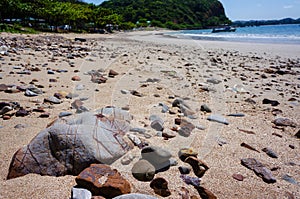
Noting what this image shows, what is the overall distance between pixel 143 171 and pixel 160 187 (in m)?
0.22

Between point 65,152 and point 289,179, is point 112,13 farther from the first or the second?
point 289,179

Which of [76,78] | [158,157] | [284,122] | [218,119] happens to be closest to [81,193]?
[158,157]

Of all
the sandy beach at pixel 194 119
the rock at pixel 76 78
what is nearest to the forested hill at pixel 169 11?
the sandy beach at pixel 194 119

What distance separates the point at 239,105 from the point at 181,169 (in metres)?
2.56

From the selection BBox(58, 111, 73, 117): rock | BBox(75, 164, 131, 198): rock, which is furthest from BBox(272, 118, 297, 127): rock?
BBox(58, 111, 73, 117): rock

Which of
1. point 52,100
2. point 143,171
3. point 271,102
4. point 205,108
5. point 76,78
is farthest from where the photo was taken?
point 76,78

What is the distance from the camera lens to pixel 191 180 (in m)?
2.00

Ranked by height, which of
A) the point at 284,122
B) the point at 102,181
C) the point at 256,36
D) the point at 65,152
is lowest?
the point at 284,122

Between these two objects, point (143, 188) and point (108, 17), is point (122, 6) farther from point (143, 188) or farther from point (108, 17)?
point (143, 188)

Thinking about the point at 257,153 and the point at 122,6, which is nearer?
the point at 257,153

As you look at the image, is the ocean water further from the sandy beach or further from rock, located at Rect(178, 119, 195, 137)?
rock, located at Rect(178, 119, 195, 137)

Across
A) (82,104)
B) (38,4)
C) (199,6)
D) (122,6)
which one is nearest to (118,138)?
(82,104)

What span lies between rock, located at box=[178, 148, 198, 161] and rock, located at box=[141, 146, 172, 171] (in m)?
0.20

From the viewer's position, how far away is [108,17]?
46250 mm
